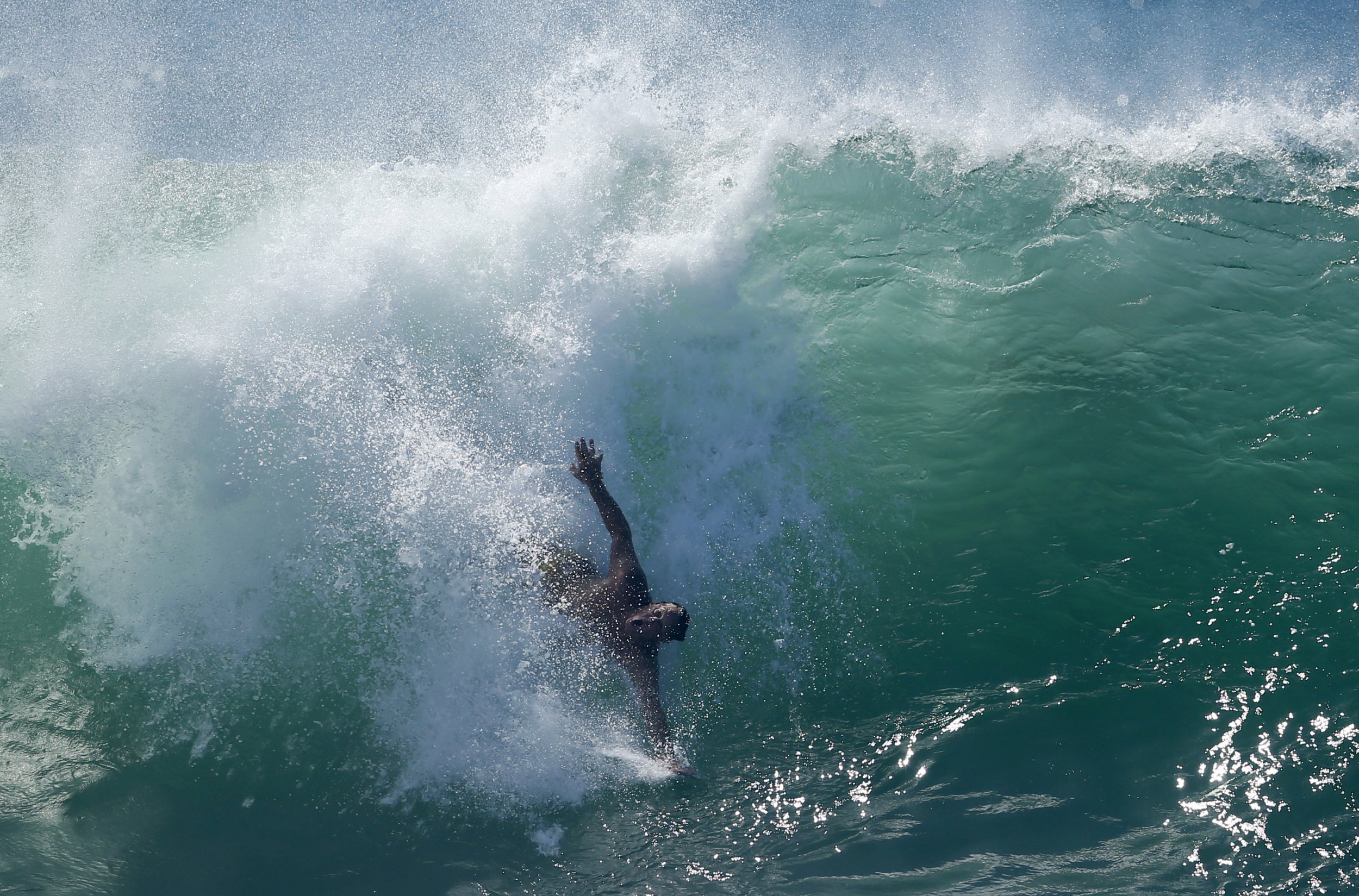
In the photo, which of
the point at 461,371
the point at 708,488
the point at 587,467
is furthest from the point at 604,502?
the point at 461,371

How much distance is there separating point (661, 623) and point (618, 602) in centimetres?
67

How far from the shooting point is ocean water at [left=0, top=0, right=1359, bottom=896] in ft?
17.2

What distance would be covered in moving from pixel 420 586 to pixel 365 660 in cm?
71

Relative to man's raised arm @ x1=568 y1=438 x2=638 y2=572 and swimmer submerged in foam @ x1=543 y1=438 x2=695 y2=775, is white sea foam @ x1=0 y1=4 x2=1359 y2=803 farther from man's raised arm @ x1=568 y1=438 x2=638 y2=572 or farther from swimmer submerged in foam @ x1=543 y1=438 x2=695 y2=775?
man's raised arm @ x1=568 y1=438 x2=638 y2=572

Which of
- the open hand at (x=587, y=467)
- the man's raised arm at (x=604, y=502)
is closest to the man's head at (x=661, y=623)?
the man's raised arm at (x=604, y=502)

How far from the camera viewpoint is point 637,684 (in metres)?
5.20

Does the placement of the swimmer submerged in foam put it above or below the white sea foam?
below

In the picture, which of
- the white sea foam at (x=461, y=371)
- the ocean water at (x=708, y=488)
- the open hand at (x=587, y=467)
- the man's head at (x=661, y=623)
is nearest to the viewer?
the man's head at (x=661, y=623)

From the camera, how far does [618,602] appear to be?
5.11 meters

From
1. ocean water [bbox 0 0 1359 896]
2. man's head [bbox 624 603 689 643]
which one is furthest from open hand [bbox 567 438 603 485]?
ocean water [bbox 0 0 1359 896]

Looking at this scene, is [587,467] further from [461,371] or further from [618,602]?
[461,371]

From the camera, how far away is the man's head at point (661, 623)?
449 cm

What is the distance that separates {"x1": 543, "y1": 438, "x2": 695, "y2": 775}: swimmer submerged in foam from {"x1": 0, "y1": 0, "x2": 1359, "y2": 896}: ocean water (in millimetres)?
273

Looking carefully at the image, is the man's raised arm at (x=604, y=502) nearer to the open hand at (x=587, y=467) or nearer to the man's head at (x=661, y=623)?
the open hand at (x=587, y=467)
